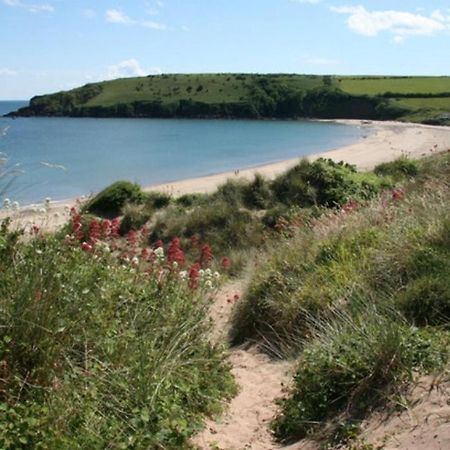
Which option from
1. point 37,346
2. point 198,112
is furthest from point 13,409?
→ point 198,112

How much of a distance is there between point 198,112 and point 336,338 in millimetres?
132923

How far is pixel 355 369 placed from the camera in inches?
185

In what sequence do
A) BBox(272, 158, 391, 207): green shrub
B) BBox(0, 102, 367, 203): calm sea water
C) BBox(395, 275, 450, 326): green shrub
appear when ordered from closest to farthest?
BBox(395, 275, 450, 326): green shrub → BBox(272, 158, 391, 207): green shrub → BBox(0, 102, 367, 203): calm sea water

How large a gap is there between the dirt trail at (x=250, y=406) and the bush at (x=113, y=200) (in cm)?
1150

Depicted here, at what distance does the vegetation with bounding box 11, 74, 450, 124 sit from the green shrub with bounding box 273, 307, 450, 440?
108 meters

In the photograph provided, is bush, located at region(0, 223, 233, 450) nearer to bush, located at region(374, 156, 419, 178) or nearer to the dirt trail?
the dirt trail

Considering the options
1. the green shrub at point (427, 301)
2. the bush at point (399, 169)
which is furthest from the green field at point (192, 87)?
the green shrub at point (427, 301)

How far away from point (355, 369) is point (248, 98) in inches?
5363

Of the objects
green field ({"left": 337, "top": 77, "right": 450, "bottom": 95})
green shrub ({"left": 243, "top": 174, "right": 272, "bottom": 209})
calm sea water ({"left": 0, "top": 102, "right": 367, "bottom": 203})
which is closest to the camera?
green shrub ({"left": 243, "top": 174, "right": 272, "bottom": 209})

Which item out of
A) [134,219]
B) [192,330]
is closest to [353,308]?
[192,330]

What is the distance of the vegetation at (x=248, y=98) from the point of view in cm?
12183

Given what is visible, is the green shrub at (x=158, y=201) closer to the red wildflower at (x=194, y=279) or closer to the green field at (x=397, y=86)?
the red wildflower at (x=194, y=279)

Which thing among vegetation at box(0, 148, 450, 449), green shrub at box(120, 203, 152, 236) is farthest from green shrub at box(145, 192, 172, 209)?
vegetation at box(0, 148, 450, 449)

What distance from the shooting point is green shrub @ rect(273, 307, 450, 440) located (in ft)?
14.8
